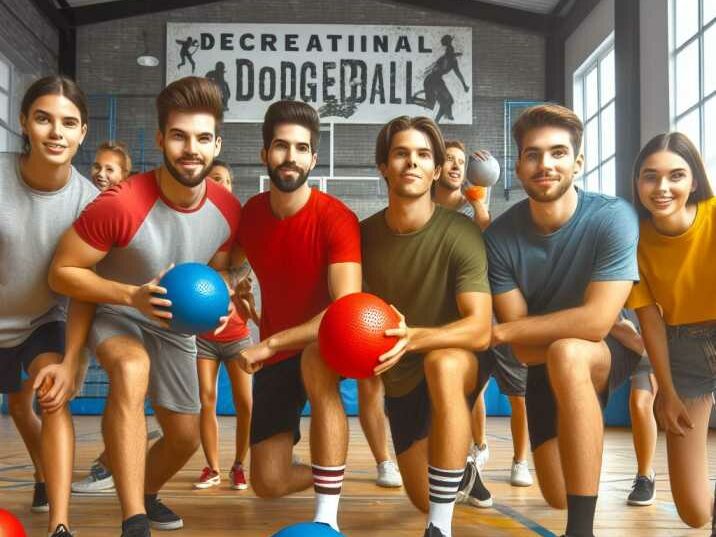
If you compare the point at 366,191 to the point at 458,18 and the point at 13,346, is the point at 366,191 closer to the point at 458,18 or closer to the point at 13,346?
the point at 458,18

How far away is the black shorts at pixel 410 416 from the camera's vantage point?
10.4ft

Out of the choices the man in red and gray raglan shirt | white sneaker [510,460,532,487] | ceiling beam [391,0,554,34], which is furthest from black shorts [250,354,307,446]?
ceiling beam [391,0,554,34]

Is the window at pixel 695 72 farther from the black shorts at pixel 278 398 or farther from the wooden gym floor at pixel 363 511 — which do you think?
the black shorts at pixel 278 398

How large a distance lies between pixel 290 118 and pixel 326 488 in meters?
1.41

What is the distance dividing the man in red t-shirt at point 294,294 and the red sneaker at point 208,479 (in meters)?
1.11

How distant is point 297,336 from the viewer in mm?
2998

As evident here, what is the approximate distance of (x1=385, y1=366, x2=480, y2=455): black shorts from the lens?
3176mm

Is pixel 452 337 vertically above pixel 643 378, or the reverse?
pixel 452 337

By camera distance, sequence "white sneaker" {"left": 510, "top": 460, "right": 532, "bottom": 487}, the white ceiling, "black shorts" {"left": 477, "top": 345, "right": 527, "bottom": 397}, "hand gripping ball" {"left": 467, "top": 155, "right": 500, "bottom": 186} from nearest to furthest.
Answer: "black shorts" {"left": 477, "top": 345, "right": 527, "bottom": 397}
"white sneaker" {"left": 510, "top": 460, "right": 532, "bottom": 487}
"hand gripping ball" {"left": 467, "top": 155, "right": 500, "bottom": 186}
the white ceiling

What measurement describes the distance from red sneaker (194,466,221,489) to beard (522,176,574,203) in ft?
8.33

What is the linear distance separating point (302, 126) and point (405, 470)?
143 cm

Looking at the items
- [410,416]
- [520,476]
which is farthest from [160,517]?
[520,476]

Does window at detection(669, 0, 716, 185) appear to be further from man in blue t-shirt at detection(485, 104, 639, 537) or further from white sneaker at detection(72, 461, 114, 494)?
white sneaker at detection(72, 461, 114, 494)

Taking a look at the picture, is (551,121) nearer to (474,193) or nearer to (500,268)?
(500,268)
